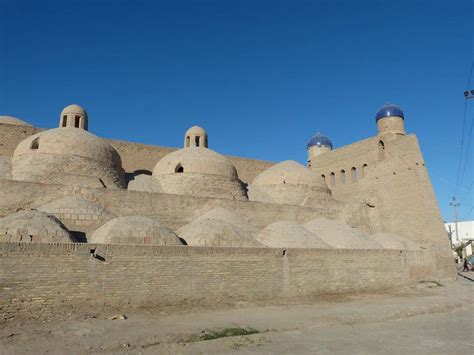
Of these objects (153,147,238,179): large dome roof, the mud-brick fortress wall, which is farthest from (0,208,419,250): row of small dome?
the mud-brick fortress wall

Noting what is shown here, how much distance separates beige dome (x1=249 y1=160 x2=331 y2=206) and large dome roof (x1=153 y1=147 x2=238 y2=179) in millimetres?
2451

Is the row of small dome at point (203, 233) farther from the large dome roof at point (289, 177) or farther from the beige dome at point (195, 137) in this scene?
the beige dome at point (195, 137)

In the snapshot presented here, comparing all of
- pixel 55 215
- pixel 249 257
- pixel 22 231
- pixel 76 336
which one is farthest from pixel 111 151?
pixel 76 336

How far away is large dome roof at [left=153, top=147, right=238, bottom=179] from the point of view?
671 inches

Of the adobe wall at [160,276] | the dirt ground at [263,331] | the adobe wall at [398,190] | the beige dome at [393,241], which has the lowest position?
the dirt ground at [263,331]

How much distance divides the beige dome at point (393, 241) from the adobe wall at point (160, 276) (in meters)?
4.14

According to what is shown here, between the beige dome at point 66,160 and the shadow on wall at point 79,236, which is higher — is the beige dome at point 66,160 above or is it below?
above

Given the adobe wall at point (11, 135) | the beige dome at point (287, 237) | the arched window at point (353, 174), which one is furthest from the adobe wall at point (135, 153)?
the beige dome at point (287, 237)

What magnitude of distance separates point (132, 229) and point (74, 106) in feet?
35.4

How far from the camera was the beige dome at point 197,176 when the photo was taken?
1659 cm

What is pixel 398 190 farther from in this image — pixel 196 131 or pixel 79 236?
pixel 79 236

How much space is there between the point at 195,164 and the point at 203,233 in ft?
21.0

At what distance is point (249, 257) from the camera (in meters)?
10.2

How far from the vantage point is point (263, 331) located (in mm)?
6773
